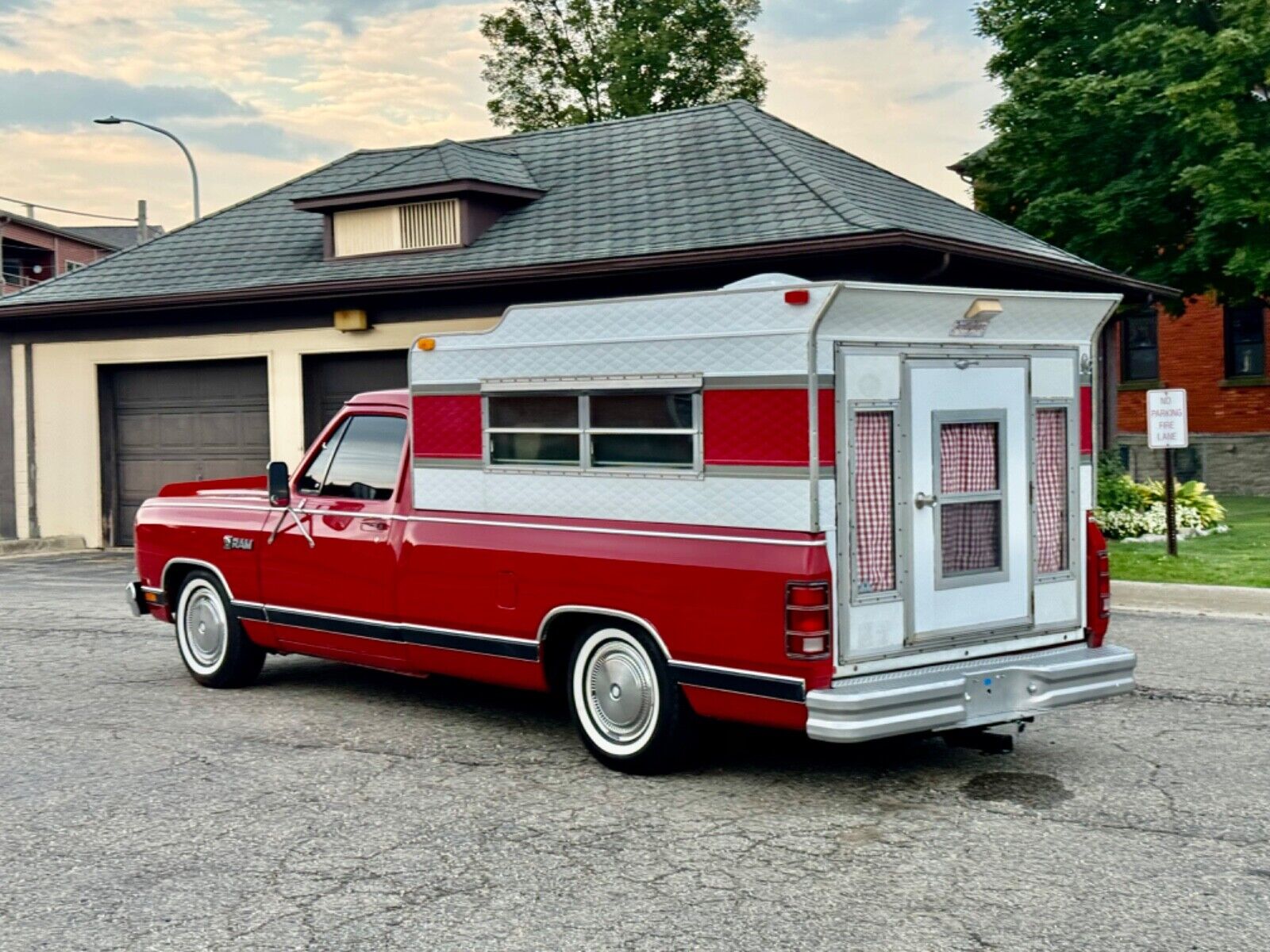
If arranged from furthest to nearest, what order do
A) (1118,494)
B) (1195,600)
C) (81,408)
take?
1. (81,408)
2. (1118,494)
3. (1195,600)

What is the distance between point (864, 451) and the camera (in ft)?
20.7

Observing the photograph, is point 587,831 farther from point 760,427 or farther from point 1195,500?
point 1195,500

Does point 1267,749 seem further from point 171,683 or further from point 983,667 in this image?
point 171,683

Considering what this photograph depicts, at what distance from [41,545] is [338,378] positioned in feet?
16.6

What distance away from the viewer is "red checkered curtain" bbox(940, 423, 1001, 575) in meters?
6.64

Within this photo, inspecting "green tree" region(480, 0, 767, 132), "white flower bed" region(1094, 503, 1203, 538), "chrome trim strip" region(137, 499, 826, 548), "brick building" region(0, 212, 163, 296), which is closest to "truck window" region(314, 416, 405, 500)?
"chrome trim strip" region(137, 499, 826, 548)

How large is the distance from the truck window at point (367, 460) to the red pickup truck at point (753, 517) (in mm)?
67

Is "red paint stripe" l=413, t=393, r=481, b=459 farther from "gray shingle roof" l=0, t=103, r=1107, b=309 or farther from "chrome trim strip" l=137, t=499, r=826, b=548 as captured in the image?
"gray shingle roof" l=0, t=103, r=1107, b=309

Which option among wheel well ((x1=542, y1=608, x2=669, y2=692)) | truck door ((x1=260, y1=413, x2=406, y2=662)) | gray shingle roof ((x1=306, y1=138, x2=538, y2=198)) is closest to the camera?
wheel well ((x1=542, y1=608, x2=669, y2=692))

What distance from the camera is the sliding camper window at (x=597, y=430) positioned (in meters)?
6.60

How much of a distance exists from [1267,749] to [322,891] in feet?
15.1

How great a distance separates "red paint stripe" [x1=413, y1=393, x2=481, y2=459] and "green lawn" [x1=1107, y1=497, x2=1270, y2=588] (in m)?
8.14

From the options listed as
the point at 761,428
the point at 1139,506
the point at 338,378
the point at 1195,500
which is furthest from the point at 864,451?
the point at 1195,500

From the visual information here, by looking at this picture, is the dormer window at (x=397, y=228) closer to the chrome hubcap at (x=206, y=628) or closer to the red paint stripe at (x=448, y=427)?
the chrome hubcap at (x=206, y=628)
